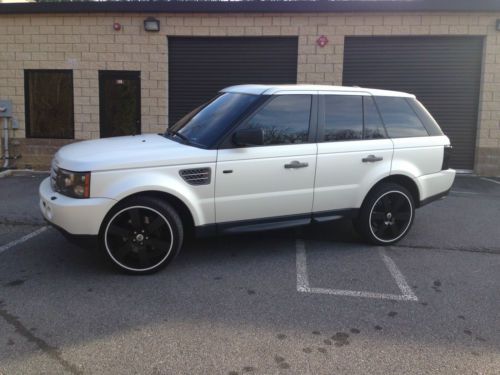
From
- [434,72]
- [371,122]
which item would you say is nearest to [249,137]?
[371,122]

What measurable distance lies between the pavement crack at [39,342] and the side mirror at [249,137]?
2.42m

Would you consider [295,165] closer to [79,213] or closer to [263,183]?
[263,183]

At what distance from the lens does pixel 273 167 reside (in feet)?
15.9

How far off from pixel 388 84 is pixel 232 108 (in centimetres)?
693

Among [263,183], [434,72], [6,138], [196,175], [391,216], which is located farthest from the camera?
[6,138]

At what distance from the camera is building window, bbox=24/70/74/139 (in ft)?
37.3

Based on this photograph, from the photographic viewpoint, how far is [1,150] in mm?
11445

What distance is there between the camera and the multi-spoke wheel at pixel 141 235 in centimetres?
443

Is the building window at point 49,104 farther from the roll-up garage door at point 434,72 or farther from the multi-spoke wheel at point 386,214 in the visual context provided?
the multi-spoke wheel at point 386,214

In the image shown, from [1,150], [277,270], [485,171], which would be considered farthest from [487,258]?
[1,150]

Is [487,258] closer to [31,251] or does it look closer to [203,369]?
[203,369]

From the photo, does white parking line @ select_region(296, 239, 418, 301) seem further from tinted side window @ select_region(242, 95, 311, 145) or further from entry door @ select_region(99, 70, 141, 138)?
entry door @ select_region(99, 70, 141, 138)

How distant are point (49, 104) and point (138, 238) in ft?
27.2

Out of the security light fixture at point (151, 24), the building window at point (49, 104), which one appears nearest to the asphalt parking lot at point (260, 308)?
the building window at point (49, 104)
